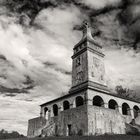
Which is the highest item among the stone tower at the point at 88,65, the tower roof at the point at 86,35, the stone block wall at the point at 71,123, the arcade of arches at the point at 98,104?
the tower roof at the point at 86,35

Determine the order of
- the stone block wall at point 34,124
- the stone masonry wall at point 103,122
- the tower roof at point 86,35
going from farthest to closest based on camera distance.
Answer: the tower roof at point 86,35, the stone block wall at point 34,124, the stone masonry wall at point 103,122

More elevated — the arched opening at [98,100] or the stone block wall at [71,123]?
the arched opening at [98,100]

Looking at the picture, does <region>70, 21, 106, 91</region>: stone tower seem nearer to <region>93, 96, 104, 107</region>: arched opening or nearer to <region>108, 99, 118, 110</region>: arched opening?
<region>93, 96, 104, 107</region>: arched opening

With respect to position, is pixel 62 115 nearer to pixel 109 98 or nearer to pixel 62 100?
pixel 62 100

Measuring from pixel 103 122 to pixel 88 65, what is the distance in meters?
12.9

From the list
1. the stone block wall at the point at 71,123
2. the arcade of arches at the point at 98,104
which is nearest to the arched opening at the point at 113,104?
the arcade of arches at the point at 98,104

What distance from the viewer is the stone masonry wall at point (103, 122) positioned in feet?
77.8

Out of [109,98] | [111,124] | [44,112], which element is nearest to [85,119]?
[111,124]

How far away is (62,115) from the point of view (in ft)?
91.8

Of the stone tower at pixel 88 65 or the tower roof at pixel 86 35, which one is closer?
the stone tower at pixel 88 65

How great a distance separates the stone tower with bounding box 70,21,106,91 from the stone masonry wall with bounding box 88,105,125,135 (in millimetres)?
7706

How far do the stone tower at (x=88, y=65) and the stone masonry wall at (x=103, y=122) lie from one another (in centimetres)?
771

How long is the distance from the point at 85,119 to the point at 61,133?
5147mm

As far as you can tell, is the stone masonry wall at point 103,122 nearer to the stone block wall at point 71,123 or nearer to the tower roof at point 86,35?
the stone block wall at point 71,123
